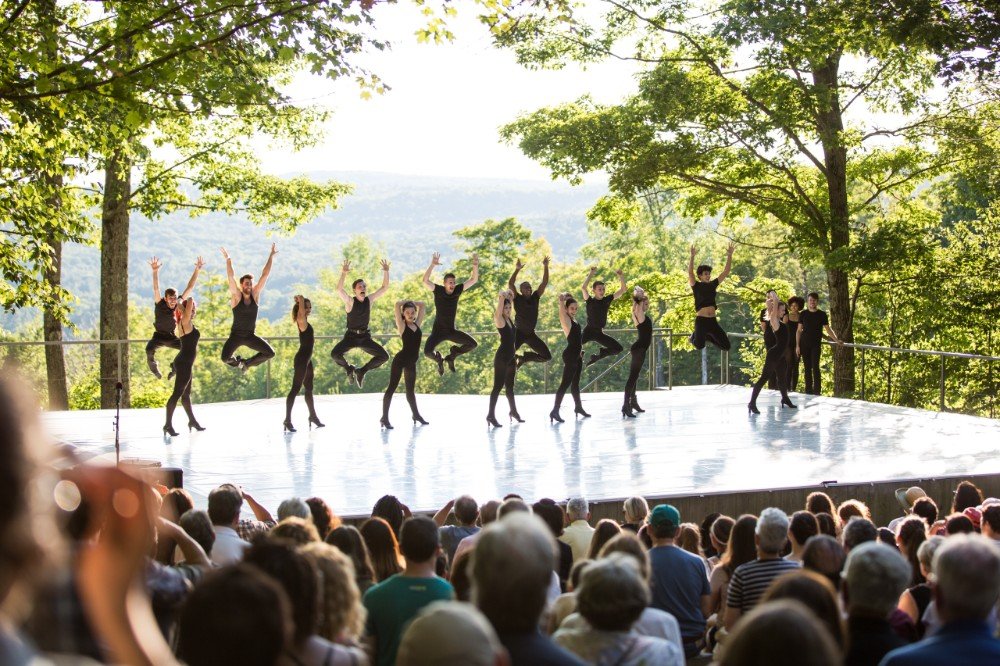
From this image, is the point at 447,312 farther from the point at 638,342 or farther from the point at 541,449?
the point at 638,342

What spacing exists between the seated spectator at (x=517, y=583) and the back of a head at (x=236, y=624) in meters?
0.65

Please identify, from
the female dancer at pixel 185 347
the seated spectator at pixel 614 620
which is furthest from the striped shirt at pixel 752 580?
the female dancer at pixel 185 347

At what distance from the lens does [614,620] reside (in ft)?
9.64

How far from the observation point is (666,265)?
52.8m

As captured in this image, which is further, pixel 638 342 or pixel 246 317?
pixel 638 342

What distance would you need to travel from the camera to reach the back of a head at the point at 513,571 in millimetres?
2447

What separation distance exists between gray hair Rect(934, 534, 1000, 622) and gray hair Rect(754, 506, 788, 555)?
158 centimetres

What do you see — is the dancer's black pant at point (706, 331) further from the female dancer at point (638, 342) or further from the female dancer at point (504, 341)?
the female dancer at point (504, 341)

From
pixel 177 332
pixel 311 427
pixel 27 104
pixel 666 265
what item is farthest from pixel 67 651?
pixel 666 265

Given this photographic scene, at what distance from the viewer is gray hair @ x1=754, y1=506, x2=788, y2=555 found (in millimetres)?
4445

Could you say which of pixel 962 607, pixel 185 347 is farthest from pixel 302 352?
pixel 962 607

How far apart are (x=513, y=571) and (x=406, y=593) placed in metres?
1.19

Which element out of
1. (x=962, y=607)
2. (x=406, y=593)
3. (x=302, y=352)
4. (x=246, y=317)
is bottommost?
(x=406, y=593)

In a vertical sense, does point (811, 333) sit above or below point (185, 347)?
above
